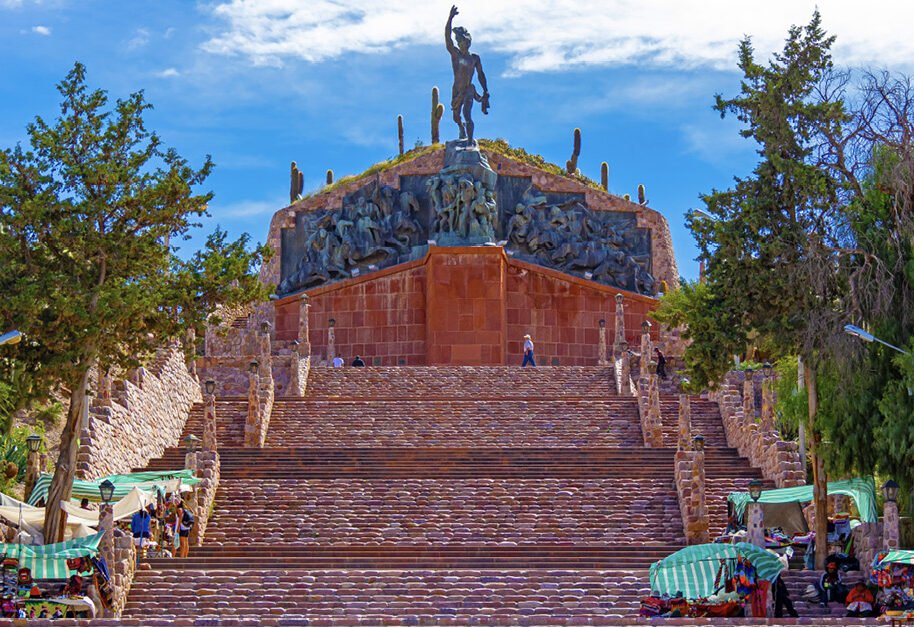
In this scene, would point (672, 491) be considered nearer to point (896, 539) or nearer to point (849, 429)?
point (849, 429)

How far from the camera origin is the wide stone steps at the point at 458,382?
35.2 m

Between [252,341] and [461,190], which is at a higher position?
[461,190]

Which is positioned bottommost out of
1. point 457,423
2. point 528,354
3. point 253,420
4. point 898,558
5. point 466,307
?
point 898,558

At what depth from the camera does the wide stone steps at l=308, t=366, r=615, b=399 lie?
115ft

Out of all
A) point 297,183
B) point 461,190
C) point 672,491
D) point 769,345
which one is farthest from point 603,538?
point 297,183

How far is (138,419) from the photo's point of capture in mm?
31062

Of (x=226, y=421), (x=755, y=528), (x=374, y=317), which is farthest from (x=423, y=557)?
(x=374, y=317)

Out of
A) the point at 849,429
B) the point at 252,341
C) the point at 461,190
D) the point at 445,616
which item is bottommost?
the point at 445,616

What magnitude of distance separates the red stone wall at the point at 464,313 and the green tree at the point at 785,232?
18.3 m

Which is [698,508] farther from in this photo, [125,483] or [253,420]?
[253,420]

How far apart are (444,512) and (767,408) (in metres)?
6.67

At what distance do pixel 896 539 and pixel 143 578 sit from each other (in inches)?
409

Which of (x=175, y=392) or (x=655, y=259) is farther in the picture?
(x=655, y=259)

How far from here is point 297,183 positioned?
53594 mm
